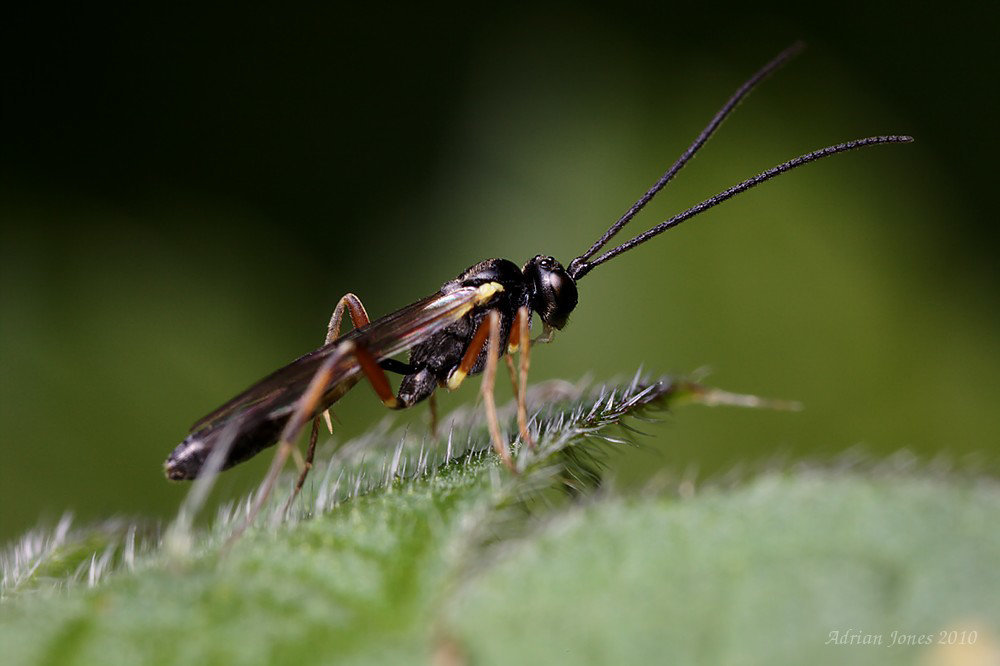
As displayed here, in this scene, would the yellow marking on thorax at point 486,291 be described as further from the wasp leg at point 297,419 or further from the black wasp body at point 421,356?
the wasp leg at point 297,419

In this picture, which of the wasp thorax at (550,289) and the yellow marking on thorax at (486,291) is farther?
the wasp thorax at (550,289)

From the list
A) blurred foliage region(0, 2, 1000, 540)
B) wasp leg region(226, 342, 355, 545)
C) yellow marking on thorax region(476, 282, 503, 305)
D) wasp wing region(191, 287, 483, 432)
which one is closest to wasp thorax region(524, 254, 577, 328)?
yellow marking on thorax region(476, 282, 503, 305)

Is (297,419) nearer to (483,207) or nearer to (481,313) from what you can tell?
(481,313)

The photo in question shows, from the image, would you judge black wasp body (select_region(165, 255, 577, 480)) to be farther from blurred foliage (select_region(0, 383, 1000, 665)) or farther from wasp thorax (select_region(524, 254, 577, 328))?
→ blurred foliage (select_region(0, 383, 1000, 665))

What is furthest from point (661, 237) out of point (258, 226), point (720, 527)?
point (720, 527)

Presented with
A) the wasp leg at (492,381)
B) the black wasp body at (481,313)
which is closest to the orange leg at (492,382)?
the wasp leg at (492,381)

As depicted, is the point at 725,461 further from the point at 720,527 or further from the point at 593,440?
the point at 720,527

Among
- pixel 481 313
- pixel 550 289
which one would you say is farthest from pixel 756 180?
pixel 481 313
